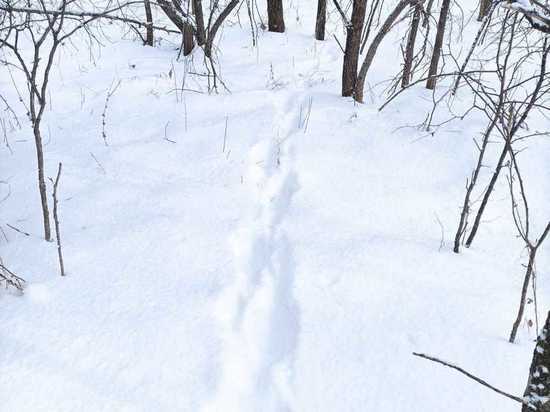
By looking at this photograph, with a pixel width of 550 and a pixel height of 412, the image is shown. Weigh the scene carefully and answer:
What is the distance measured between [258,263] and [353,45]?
2572 millimetres

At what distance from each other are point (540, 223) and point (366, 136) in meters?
1.52

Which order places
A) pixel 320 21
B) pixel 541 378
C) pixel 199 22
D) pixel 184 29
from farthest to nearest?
pixel 320 21, pixel 184 29, pixel 199 22, pixel 541 378

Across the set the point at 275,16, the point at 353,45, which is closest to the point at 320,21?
the point at 275,16

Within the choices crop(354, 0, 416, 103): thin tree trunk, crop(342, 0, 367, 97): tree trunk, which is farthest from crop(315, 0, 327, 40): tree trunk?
crop(354, 0, 416, 103): thin tree trunk

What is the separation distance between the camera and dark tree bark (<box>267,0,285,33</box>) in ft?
23.4

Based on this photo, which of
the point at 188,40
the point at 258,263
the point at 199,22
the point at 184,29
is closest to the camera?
the point at 258,263

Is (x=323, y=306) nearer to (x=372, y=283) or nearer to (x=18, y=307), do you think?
(x=372, y=283)

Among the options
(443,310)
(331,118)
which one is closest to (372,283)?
(443,310)

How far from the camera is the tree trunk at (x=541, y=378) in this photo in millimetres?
973

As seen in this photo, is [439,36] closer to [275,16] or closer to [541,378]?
[275,16]

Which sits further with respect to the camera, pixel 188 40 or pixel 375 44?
pixel 188 40

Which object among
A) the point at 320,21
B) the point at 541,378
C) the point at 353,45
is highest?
→ the point at 320,21

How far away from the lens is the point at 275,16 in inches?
283

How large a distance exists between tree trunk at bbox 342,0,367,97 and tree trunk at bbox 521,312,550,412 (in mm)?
3630
